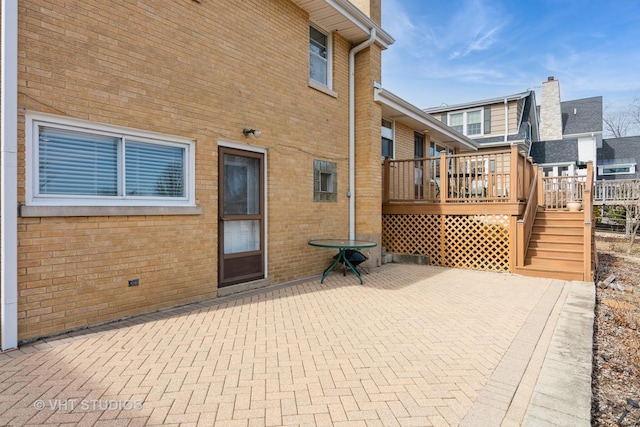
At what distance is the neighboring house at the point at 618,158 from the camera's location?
2942 centimetres

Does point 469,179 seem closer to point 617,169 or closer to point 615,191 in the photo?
point 615,191

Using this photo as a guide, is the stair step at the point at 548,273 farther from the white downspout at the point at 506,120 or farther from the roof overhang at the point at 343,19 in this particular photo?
the white downspout at the point at 506,120

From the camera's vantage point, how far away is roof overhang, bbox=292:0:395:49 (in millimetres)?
7414

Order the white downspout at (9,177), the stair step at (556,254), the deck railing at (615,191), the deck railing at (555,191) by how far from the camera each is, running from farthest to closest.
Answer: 1. the deck railing at (615,191)
2. the deck railing at (555,191)
3. the stair step at (556,254)
4. the white downspout at (9,177)

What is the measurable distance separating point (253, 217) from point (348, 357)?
361 centimetres

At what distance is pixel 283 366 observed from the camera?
11.1 ft

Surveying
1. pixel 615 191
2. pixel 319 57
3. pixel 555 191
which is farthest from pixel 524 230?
pixel 615 191

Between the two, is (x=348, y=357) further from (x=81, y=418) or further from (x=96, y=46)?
(x=96, y=46)

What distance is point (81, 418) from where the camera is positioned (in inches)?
98.7

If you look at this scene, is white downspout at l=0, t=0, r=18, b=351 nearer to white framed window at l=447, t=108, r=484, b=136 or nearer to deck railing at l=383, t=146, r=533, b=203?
deck railing at l=383, t=146, r=533, b=203

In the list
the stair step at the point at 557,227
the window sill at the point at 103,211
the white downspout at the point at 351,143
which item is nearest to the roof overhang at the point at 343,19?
the white downspout at the point at 351,143

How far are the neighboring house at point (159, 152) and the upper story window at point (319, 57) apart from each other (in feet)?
0.12

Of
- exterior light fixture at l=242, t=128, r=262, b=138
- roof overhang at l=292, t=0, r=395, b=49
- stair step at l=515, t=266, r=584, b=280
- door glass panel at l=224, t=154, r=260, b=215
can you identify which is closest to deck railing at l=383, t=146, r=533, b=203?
stair step at l=515, t=266, r=584, b=280

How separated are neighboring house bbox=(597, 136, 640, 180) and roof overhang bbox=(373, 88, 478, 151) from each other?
2169cm
